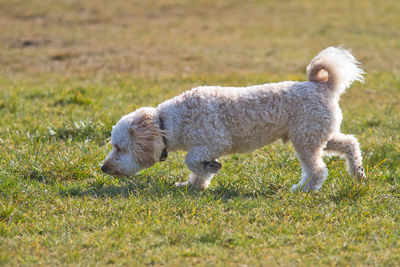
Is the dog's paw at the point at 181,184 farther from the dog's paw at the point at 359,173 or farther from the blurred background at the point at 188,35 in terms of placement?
the blurred background at the point at 188,35

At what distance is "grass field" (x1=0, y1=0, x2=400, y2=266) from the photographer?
174 inches

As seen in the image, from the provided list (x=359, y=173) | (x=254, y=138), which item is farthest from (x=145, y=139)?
(x=359, y=173)

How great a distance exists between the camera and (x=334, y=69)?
5738 mm

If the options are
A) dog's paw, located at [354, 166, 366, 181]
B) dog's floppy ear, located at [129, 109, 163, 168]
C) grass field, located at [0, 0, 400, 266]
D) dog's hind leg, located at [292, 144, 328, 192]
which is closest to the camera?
grass field, located at [0, 0, 400, 266]

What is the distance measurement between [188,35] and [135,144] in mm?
13524

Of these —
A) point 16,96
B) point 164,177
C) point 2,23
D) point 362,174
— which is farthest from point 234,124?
point 2,23

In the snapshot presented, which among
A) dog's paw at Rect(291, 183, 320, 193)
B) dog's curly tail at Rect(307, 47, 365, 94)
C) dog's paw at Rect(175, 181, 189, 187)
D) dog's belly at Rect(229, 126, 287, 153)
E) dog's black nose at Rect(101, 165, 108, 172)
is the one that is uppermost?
dog's curly tail at Rect(307, 47, 365, 94)

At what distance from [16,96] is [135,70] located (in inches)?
162

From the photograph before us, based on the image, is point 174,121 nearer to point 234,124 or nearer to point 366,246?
point 234,124

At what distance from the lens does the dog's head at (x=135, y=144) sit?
556cm

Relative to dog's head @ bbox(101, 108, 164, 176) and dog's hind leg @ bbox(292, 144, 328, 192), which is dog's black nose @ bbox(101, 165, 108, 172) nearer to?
dog's head @ bbox(101, 108, 164, 176)

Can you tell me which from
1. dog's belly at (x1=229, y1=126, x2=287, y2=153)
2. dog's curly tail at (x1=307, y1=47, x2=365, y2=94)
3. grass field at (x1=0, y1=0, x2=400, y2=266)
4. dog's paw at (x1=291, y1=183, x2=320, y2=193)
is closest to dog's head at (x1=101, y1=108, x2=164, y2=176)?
grass field at (x1=0, y1=0, x2=400, y2=266)

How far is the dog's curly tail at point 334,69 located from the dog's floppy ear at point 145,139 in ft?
6.30

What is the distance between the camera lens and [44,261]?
13.7 feet
